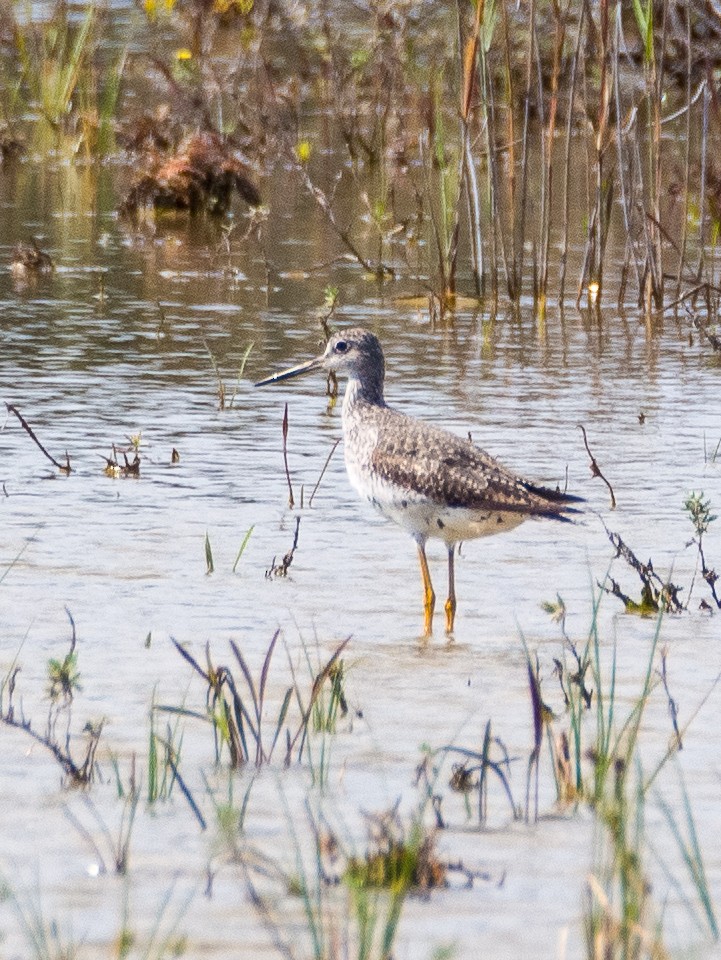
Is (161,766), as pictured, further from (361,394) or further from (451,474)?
(361,394)

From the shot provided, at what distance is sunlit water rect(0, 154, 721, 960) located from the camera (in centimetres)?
358

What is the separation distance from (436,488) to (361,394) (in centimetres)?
92

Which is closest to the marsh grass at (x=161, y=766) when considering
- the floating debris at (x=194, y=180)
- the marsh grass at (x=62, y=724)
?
the marsh grass at (x=62, y=724)

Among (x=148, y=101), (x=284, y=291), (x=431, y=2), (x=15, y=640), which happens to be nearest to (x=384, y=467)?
(x=15, y=640)

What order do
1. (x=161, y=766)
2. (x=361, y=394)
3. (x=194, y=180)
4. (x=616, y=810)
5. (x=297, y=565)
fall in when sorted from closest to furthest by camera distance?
(x=616, y=810) → (x=161, y=766) → (x=297, y=565) → (x=361, y=394) → (x=194, y=180)

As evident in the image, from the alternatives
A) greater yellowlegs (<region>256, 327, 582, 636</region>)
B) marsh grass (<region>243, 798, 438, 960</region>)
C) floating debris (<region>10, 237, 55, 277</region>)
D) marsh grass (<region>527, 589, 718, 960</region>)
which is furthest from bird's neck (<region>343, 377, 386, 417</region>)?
floating debris (<region>10, 237, 55, 277</region>)

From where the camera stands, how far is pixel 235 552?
246 inches

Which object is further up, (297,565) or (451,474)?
(451,474)

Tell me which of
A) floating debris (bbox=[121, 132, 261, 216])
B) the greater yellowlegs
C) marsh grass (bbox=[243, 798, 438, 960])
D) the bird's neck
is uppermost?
floating debris (bbox=[121, 132, 261, 216])

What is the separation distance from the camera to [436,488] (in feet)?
18.5

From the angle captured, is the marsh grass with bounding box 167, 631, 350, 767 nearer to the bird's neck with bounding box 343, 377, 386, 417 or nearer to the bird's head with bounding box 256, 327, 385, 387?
the bird's neck with bounding box 343, 377, 386, 417

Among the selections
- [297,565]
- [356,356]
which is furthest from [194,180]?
[297,565]

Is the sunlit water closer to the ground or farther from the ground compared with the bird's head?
closer to the ground

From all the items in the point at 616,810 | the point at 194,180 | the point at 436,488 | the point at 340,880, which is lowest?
the point at 340,880
